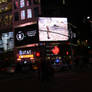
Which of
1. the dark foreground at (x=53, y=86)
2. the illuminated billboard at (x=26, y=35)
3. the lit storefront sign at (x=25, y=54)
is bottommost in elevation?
the dark foreground at (x=53, y=86)

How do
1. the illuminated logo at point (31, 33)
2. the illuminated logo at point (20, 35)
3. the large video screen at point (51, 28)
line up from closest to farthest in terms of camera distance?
1. the large video screen at point (51, 28)
2. the illuminated logo at point (31, 33)
3. the illuminated logo at point (20, 35)

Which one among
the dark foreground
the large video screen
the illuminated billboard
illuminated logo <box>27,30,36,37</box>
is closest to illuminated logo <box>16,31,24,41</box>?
the illuminated billboard

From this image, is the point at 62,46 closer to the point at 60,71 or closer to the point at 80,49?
the point at 80,49

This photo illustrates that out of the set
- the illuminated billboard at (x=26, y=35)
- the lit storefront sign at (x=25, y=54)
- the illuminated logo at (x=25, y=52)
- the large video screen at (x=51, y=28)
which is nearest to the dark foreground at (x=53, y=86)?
the large video screen at (x=51, y=28)

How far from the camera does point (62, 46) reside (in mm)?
60281

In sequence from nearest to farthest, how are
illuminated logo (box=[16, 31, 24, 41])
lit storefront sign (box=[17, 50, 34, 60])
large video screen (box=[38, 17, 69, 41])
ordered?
large video screen (box=[38, 17, 69, 41])
lit storefront sign (box=[17, 50, 34, 60])
illuminated logo (box=[16, 31, 24, 41])

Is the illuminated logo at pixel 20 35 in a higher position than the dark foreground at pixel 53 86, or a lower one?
higher

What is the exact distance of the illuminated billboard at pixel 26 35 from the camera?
57.1m

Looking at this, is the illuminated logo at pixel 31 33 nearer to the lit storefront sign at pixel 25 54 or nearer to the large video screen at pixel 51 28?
the large video screen at pixel 51 28

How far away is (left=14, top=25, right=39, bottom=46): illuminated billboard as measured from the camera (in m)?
57.1

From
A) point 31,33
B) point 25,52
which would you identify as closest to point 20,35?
point 31,33

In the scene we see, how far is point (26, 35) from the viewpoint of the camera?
59.0 metres

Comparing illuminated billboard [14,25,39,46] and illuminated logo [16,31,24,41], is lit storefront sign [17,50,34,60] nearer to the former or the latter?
illuminated billboard [14,25,39,46]

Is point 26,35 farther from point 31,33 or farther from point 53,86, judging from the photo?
point 53,86
